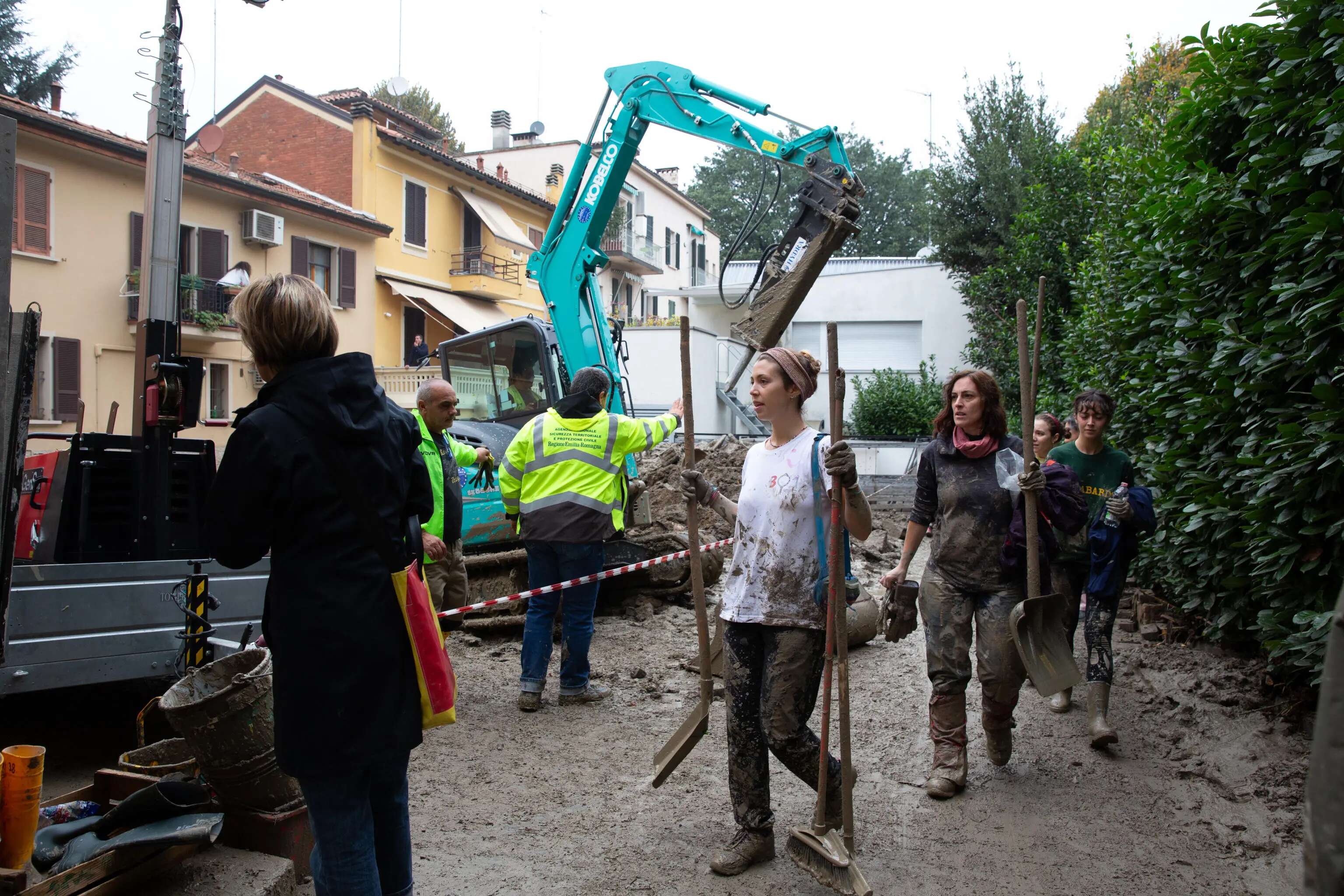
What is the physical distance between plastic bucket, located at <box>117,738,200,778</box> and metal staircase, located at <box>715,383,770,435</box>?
65.1 feet

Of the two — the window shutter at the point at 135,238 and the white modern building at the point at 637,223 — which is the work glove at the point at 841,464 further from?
the white modern building at the point at 637,223

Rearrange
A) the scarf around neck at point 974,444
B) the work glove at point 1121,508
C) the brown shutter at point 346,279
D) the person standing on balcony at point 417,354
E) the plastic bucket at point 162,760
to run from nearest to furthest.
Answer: the plastic bucket at point 162,760, the scarf around neck at point 974,444, the work glove at point 1121,508, the person standing on balcony at point 417,354, the brown shutter at point 346,279

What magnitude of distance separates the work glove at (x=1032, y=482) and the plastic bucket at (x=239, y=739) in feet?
10.5

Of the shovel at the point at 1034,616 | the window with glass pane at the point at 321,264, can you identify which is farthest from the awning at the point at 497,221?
the shovel at the point at 1034,616

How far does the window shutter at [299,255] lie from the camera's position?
21.5 m

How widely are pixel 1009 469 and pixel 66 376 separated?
18.0m

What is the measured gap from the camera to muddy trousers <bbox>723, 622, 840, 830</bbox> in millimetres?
3457

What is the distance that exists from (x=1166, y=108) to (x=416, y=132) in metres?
22.5

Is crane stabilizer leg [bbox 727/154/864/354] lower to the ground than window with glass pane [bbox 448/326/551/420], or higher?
higher

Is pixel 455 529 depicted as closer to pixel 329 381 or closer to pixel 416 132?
pixel 329 381

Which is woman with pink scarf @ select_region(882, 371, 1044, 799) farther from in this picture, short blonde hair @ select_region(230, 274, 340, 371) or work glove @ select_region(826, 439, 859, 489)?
short blonde hair @ select_region(230, 274, 340, 371)

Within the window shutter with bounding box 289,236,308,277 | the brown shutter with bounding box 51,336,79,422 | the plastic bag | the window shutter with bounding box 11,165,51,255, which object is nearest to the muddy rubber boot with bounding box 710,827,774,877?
the plastic bag

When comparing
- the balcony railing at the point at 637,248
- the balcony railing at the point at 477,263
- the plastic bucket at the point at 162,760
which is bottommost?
the plastic bucket at the point at 162,760

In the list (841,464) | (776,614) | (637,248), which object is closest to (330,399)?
(841,464)
